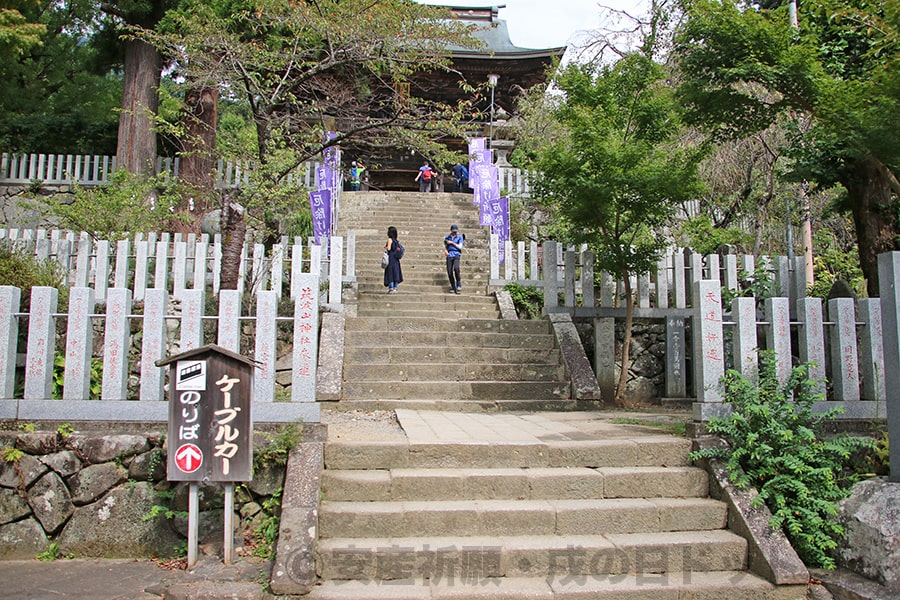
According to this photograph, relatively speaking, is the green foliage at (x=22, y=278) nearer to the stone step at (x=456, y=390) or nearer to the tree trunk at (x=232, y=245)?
the tree trunk at (x=232, y=245)

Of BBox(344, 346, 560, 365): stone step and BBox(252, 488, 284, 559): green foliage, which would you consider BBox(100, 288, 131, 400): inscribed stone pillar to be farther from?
BBox(344, 346, 560, 365): stone step

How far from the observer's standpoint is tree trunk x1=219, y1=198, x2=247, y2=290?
6.34m

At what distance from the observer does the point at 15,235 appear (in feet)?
30.5

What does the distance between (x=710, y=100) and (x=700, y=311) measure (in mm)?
2766

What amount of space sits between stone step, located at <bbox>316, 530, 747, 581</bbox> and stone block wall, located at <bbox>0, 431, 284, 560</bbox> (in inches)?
34.6

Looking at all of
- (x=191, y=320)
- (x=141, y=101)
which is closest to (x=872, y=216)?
(x=191, y=320)

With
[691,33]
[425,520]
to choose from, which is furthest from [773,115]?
[425,520]

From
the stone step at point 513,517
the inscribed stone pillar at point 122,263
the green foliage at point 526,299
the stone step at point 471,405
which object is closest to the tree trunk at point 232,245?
the stone step at point 471,405

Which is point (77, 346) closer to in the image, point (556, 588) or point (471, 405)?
point (556, 588)

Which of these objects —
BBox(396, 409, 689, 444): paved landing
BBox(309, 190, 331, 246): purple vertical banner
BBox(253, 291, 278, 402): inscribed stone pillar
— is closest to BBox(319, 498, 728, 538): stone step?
BBox(396, 409, 689, 444): paved landing

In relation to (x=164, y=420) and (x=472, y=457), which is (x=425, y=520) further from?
(x=164, y=420)

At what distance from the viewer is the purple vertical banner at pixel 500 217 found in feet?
38.6

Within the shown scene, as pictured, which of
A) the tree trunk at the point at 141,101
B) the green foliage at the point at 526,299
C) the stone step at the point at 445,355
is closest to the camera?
the stone step at the point at 445,355

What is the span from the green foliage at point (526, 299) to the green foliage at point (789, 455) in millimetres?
5142
